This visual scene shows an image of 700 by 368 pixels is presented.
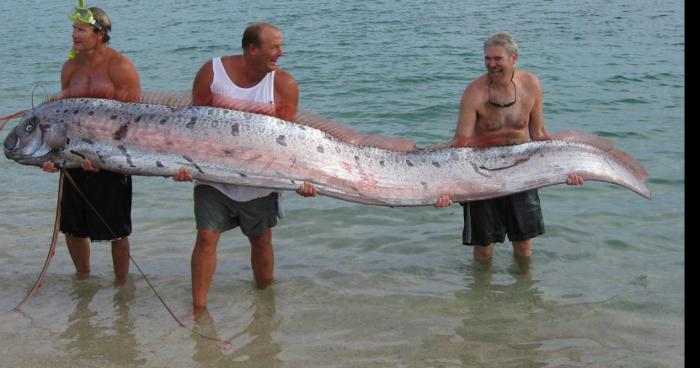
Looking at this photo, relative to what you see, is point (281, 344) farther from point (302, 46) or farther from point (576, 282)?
point (302, 46)

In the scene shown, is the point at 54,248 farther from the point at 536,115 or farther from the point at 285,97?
the point at 536,115

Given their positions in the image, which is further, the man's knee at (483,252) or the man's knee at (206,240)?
the man's knee at (483,252)

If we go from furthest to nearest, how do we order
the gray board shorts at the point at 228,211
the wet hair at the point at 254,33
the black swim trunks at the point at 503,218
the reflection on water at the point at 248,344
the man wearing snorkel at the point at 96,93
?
the black swim trunks at the point at 503,218 → the man wearing snorkel at the point at 96,93 → the gray board shorts at the point at 228,211 → the reflection on water at the point at 248,344 → the wet hair at the point at 254,33

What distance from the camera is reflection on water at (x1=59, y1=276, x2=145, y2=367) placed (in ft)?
17.2

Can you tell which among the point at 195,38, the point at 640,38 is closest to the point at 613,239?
the point at 640,38

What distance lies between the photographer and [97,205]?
5.82 meters

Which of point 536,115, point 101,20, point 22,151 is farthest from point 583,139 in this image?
point 22,151

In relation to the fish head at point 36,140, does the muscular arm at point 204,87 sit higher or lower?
higher

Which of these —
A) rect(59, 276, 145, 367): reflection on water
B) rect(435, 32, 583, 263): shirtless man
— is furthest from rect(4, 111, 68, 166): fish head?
rect(435, 32, 583, 263): shirtless man

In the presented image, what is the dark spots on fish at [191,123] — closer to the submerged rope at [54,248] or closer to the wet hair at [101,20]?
the submerged rope at [54,248]

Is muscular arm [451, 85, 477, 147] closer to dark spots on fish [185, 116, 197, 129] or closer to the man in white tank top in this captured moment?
the man in white tank top

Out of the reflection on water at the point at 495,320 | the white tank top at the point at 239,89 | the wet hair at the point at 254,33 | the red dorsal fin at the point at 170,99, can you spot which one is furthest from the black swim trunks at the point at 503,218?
the red dorsal fin at the point at 170,99

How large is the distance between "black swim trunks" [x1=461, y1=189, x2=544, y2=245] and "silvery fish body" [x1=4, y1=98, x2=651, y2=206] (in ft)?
2.15

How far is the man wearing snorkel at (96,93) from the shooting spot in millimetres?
5555
